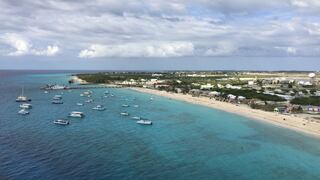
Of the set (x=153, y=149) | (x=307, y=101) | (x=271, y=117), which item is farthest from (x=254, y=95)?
(x=153, y=149)

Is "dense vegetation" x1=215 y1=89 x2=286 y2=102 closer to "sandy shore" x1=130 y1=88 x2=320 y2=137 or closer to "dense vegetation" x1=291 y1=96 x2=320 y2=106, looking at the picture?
"dense vegetation" x1=291 y1=96 x2=320 y2=106

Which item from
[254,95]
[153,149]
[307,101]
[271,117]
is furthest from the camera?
[254,95]

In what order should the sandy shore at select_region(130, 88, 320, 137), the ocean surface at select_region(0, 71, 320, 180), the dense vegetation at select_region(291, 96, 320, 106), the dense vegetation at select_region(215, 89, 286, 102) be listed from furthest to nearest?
1. the dense vegetation at select_region(215, 89, 286, 102)
2. the dense vegetation at select_region(291, 96, 320, 106)
3. the sandy shore at select_region(130, 88, 320, 137)
4. the ocean surface at select_region(0, 71, 320, 180)

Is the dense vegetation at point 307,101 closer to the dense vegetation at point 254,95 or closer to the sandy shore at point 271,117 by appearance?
the dense vegetation at point 254,95

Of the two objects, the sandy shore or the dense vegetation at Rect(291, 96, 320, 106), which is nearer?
the sandy shore

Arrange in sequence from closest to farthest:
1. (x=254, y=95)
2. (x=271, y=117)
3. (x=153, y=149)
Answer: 1. (x=153, y=149)
2. (x=271, y=117)
3. (x=254, y=95)

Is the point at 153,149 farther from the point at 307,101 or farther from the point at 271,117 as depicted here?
the point at 307,101

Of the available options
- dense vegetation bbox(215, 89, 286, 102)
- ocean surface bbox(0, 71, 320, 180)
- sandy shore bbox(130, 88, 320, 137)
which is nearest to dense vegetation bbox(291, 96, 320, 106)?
dense vegetation bbox(215, 89, 286, 102)

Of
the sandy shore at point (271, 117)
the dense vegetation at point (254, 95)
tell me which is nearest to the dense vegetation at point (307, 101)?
the dense vegetation at point (254, 95)

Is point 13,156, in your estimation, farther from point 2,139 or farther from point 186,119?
point 186,119
